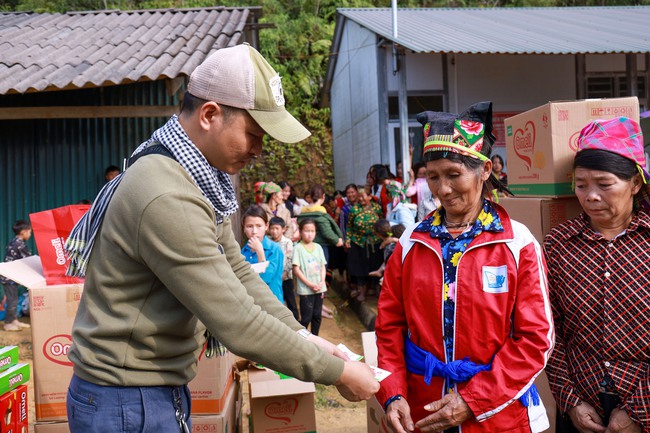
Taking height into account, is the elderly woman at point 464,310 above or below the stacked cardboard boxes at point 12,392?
above

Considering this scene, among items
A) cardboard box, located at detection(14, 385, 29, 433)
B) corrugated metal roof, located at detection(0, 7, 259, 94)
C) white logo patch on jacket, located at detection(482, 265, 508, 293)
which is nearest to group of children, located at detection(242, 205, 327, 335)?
corrugated metal roof, located at detection(0, 7, 259, 94)

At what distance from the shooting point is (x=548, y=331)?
6.89 ft

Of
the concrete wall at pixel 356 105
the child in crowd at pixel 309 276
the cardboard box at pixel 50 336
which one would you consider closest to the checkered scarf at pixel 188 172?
the cardboard box at pixel 50 336

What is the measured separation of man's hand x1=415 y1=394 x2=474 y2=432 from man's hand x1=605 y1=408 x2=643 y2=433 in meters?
0.62

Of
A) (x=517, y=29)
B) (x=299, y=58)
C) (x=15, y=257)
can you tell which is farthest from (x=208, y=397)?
(x=299, y=58)

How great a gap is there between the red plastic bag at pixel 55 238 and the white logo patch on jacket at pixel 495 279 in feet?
7.30

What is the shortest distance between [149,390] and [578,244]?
6.00 ft

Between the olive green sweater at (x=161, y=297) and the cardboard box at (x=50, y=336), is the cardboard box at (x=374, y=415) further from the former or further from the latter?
the cardboard box at (x=50, y=336)

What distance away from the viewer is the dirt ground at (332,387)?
4.92m

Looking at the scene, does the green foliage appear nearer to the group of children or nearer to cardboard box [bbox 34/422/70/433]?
the group of children

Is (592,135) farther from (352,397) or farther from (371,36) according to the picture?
(371,36)

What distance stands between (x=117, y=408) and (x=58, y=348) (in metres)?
1.71

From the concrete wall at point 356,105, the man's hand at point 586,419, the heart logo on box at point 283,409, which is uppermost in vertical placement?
the concrete wall at point 356,105

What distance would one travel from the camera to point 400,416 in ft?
7.28
